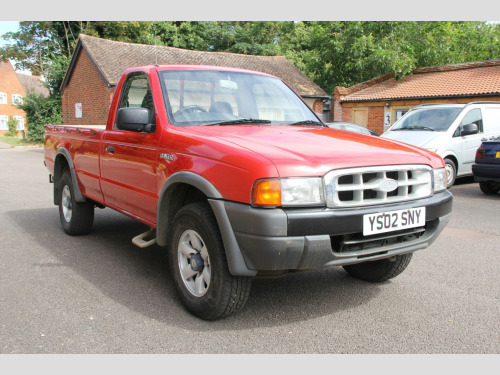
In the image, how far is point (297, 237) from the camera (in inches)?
112

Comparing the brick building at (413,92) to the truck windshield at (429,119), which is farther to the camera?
the brick building at (413,92)

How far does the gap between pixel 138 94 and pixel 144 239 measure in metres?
1.40

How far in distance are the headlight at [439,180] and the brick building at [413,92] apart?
57.5 feet

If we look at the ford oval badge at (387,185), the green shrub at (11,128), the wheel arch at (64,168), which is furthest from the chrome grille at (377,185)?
the green shrub at (11,128)

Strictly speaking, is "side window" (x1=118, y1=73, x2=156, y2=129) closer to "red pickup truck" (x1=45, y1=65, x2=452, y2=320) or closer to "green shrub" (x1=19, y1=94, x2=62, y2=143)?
"red pickup truck" (x1=45, y1=65, x2=452, y2=320)

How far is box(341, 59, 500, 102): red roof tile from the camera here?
20.5m

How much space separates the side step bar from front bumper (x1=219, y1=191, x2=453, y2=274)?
121cm

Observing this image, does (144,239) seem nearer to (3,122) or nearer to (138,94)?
(138,94)

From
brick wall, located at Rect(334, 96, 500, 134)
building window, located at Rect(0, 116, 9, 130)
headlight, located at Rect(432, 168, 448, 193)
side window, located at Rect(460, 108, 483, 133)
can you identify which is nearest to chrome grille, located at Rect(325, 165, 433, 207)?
headlight, located at Rect(432, 168, 448, 193)

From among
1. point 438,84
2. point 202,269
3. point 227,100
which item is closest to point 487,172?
point 227,100

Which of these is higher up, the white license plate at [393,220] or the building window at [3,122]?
the building window at [3,122]

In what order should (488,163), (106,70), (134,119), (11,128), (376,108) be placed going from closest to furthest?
(134,119), (488,163), (106,70), (376,108), (11,128)

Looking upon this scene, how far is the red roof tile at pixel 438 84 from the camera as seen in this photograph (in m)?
20.5

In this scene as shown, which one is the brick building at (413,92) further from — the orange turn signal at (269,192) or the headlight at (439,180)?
the orange turn signal at (269,192)
